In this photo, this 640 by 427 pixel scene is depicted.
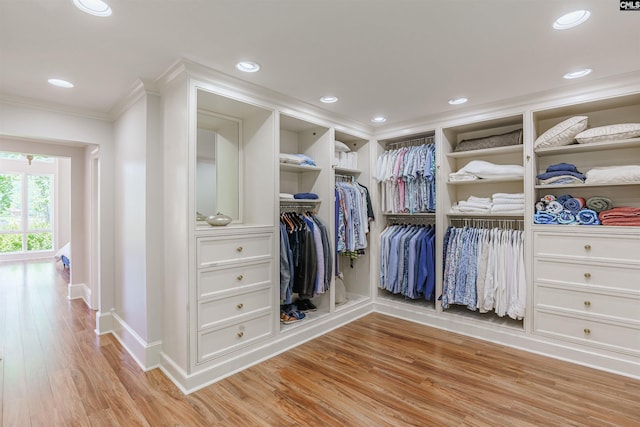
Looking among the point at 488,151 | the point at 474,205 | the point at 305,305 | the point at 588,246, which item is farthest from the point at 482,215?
the point at 305,305

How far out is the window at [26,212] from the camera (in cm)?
783

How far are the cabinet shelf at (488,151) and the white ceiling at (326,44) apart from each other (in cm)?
53

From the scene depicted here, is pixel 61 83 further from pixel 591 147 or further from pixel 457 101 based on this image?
pixel 591 147

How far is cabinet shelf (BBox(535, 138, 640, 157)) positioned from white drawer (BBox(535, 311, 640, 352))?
59.2 inches

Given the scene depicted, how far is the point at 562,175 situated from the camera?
2799mm

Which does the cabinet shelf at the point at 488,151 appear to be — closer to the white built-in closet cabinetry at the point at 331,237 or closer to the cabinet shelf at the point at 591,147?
the white built-in closet cabinetry at the point at 331,237

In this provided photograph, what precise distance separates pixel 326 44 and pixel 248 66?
0.66 meters

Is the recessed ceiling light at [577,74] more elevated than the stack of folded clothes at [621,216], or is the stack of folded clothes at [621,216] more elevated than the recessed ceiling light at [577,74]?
the recessed ceiling light at [577,74]

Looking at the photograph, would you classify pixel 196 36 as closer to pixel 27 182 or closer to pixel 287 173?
pixel 287 173

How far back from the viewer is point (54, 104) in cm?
298

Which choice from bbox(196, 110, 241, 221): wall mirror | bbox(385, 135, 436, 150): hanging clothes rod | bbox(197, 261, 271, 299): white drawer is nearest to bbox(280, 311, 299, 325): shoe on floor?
bbox(197, 261, 271, 299): white drawer

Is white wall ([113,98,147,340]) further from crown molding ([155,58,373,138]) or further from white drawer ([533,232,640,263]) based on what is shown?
white drawer ([533,232,640,263])

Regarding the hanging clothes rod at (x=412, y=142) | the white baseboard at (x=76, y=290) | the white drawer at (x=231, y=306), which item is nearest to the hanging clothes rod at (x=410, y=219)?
the hanging clothes rod at (x=412, y=142)

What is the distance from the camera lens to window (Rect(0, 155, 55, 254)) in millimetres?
7828
